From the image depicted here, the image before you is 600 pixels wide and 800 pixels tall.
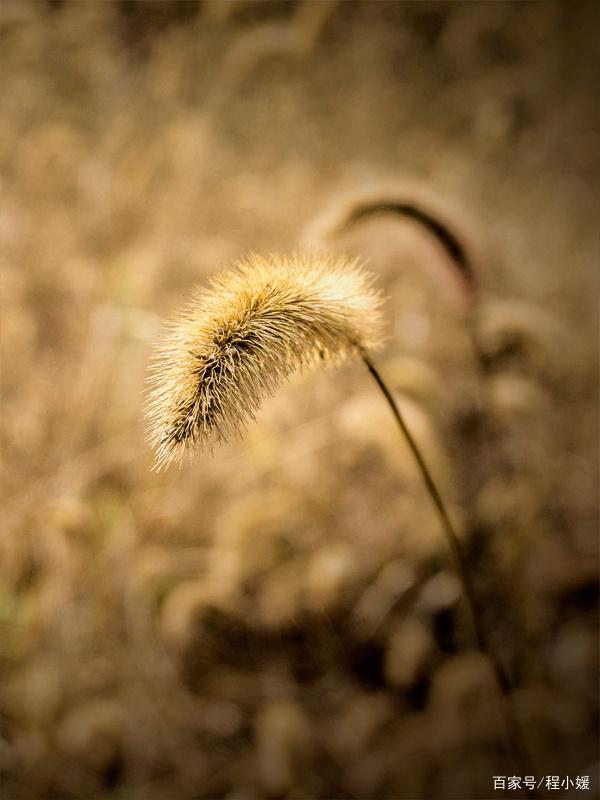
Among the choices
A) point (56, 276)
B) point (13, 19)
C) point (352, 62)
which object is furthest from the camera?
point (352, 62)

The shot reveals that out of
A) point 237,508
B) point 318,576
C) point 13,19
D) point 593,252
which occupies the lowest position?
point 318,576

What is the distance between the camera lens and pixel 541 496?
4.20 ft

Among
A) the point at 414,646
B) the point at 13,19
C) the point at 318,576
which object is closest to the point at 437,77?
the point at 13,19

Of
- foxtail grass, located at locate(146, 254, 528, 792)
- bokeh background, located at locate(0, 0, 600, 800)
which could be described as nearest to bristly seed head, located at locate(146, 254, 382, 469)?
foxtail grass, located at locate(146, 254, 528, 792)

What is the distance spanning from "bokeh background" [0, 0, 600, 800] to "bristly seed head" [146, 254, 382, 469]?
0.36 metres

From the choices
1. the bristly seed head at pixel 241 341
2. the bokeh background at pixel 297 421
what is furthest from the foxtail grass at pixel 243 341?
the bokeh background at pixel 297 421

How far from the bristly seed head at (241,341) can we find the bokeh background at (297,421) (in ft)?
1.20

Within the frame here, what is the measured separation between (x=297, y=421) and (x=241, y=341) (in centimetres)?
68

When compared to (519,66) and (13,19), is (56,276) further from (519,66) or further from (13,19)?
(519,66)

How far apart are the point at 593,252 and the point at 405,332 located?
424 millimetres

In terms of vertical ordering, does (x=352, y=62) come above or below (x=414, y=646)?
above

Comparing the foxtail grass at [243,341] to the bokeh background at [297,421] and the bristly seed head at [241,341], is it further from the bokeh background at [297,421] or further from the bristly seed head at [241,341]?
the bokeh background at [297,421]

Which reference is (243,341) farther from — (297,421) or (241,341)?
(297,421)

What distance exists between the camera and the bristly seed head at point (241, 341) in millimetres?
530
